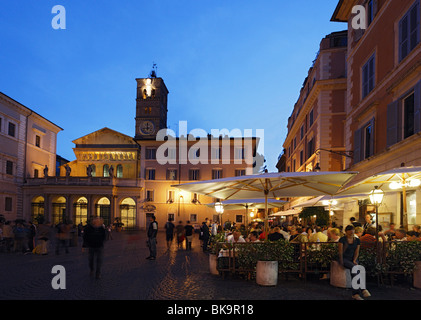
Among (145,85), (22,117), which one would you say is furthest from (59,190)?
(145,85)

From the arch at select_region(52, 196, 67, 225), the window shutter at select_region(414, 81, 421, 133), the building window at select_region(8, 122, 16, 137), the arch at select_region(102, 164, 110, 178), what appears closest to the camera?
the window shutter at select_region(414, 81, 421, 133)

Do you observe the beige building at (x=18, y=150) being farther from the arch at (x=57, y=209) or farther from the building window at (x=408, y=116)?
the building window at (x=408, y=116)

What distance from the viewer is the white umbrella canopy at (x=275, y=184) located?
979cm

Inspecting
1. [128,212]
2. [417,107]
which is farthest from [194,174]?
[417,107]

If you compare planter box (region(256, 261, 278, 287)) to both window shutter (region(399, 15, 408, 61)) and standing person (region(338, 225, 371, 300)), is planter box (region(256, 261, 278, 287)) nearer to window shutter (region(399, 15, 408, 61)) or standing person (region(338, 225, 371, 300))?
standing person (region(338, 225, 371, 300))

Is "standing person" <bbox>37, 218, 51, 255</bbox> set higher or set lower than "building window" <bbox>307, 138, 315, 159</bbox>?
lower

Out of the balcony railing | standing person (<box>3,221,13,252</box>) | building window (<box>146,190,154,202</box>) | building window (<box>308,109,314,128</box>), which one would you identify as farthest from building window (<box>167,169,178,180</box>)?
standing person (<box>3,221,13,252</box>)

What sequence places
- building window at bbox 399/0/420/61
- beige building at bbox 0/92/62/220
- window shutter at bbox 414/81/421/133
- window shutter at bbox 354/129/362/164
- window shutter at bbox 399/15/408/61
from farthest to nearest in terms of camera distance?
beige building at bbox 0/92/62/220 < window shutter at bbox 354/129/362/164 < window shutter at bbox 399/15/408/61 < building window at bbox 399/0/420/61 < window shutter at bbox 414/81/421/133

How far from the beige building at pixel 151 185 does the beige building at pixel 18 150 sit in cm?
256

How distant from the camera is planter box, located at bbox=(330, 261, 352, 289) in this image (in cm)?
877

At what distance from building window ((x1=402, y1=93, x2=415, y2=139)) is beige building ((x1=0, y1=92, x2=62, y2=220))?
121 ft

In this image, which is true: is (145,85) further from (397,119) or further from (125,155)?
(397,119)

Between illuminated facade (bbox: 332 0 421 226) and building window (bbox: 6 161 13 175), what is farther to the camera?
building window (bbox: 6 161 13 175)

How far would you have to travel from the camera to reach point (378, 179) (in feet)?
37.2
